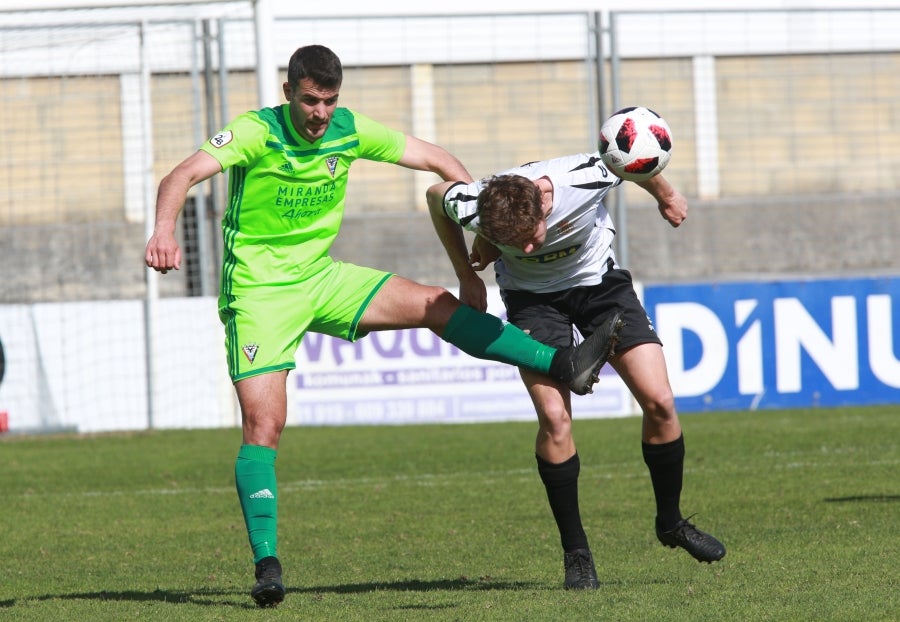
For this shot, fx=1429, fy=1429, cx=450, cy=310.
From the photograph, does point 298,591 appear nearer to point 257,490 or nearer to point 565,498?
point 257,490

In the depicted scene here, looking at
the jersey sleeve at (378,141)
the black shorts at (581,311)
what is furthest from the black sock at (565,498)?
the jersey sleeve at (378,141)

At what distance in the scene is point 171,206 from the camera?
19.4ft

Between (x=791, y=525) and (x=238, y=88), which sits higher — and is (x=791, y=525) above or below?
below

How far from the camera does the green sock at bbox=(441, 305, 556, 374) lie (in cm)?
651

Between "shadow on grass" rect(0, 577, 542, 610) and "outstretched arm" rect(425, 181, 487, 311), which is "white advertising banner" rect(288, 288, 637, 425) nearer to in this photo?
"outstretched arm" rect(425, 181, 487, 311)

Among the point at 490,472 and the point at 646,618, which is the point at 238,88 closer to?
the point at 490,472

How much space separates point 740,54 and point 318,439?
290 inches

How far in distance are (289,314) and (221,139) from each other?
33.1 inches

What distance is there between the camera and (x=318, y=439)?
13.7 metres

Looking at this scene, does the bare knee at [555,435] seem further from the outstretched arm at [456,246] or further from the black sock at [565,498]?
the outstretched arm at [456,246]

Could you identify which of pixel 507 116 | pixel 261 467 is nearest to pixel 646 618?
pixel 261 467

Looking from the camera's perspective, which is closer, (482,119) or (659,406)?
(659,406)

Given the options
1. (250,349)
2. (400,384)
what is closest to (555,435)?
(250,349)

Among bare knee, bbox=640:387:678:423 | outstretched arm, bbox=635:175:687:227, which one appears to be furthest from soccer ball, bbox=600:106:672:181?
bare knee, bbox=640:387:678:423
